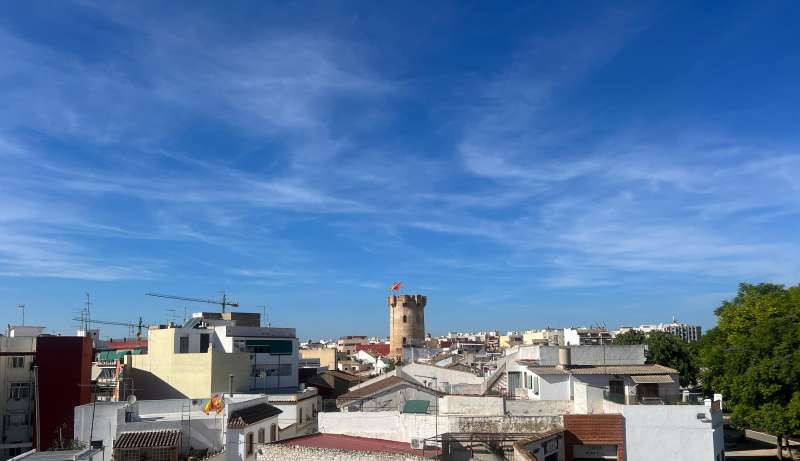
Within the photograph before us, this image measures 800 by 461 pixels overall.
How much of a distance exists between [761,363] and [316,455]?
59.9 ft

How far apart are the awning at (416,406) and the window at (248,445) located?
6900 mm

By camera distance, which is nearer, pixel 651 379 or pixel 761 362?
pixel 761 362

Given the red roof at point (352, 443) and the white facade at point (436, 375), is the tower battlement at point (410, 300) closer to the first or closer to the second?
the white facade at point (436, 375)

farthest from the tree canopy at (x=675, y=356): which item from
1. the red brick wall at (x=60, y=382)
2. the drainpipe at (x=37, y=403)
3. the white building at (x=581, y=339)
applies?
the drainpipe at (x=37, y=403)

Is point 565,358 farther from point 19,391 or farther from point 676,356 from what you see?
point 19,391

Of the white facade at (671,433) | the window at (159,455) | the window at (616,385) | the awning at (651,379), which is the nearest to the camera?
the white facade at (671,433)

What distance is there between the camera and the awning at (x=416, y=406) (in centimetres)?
2817

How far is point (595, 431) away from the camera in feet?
76.2

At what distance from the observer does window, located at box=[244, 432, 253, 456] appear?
23625 millimetres

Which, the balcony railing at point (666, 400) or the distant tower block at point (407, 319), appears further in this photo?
the distant tower block at point (407, 319)

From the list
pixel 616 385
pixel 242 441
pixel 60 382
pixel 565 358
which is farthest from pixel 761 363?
pixel 60 382

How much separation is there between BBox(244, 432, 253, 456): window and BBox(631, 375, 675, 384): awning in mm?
15686

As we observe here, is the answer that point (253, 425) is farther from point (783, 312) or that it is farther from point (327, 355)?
point (327, 355)

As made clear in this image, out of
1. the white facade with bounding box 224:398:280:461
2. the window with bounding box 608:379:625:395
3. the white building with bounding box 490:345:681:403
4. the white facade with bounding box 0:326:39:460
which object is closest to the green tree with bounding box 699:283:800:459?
the white building with bounding box 490:345:681:403
